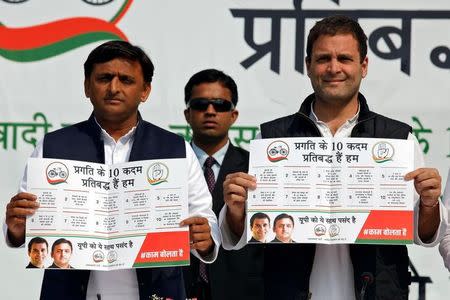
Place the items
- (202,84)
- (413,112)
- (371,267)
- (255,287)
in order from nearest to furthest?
(371,267)
(255,287)
(202,84)
(413,112)

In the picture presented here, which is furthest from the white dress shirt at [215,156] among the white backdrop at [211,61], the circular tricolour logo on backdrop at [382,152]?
the circular tricolour logo on backdrop at [382,152]

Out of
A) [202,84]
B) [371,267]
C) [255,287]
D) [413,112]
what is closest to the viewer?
[371,267]

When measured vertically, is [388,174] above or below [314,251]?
above

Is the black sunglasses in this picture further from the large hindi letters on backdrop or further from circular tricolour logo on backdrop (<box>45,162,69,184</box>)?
circular tricolour logo on backdrop (<box>45,162,69,184</box>)

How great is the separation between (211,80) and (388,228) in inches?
77.7

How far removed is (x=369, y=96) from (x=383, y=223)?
220 cm

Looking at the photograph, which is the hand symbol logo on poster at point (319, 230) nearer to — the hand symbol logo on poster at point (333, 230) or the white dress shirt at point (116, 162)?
the hand symbol logo on poster at point (333, 230)

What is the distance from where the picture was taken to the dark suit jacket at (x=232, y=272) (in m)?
4.60

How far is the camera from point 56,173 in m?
3.46

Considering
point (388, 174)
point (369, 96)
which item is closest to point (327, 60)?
point (388, 174)

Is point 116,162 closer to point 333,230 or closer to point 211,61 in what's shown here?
point 333,230

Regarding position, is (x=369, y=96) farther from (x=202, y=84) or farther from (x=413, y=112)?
(x=202, y=84)

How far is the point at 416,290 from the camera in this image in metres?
5.31

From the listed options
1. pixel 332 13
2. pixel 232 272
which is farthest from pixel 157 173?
pixel 332 13
